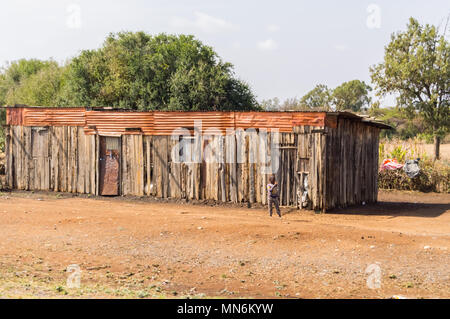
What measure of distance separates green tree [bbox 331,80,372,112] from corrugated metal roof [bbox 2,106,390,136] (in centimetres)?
4496

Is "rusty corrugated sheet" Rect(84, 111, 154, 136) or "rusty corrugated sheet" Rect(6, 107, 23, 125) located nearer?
"rusty corrugated sheet" Rect(84, 111, 154, 136)

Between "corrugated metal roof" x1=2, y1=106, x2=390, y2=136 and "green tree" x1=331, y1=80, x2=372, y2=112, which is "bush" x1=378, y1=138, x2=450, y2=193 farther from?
"green tree" x1=331, y1=80, x2=372, y2=112

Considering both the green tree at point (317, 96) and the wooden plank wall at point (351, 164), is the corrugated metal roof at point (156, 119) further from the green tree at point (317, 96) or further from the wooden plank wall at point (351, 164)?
the green tree at point (317, 96)

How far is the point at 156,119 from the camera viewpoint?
2003 centimetres

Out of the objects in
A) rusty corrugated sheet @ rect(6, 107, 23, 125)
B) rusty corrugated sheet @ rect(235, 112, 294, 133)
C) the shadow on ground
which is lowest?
the shadow on ground

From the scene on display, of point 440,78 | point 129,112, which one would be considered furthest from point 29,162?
point 440,78

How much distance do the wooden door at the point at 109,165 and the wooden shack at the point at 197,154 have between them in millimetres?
38

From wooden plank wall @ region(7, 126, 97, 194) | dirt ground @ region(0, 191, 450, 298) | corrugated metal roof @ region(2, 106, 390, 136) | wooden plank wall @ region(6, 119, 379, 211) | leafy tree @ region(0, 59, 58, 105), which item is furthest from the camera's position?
leafy tree @ region(0, 59, 58, 105)

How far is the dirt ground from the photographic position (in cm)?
834

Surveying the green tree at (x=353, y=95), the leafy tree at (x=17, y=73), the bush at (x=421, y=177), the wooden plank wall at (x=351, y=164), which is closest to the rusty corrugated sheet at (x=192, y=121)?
the wooden plank wall at (x=351, y=164)

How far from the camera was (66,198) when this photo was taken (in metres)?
20.7

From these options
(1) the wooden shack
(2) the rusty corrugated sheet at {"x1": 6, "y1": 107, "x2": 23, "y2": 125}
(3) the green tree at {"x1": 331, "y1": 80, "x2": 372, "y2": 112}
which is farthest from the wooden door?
(3) the green tree at {"x1": 331, "y1": 80, "x2": 372, "y2": 112}

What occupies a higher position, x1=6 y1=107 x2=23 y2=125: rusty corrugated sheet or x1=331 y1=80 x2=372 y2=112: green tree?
x1=331 y1=80 x2=372 y2=112: green tree

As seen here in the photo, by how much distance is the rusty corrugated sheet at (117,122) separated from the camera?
20281 millimetres
